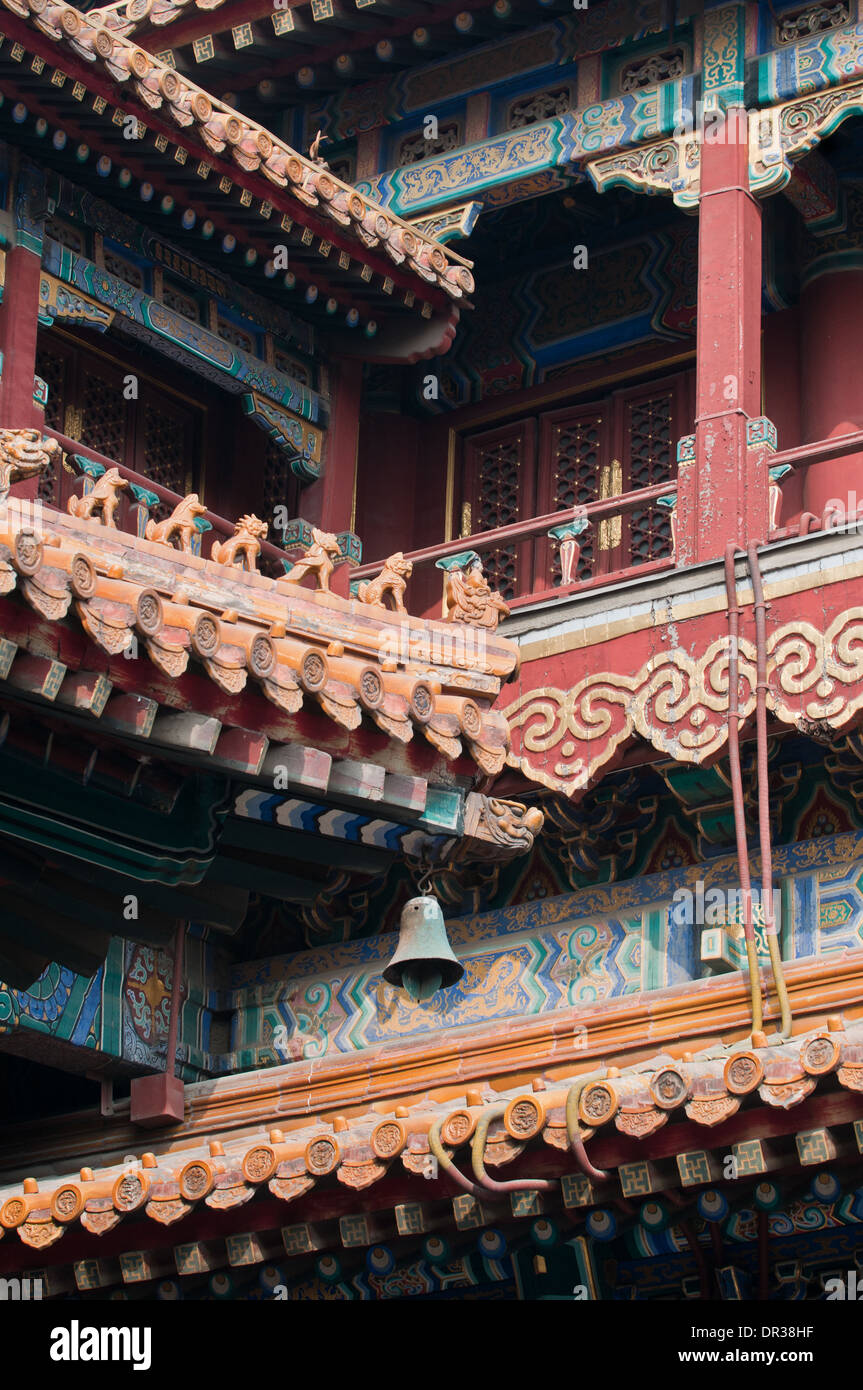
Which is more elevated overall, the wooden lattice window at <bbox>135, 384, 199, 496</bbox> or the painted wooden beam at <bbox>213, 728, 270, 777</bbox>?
the wooden lattice window at <bbox>135, 384, 199, 496</bbox>

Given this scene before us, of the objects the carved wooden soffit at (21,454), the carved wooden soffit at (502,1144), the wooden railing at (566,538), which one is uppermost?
the wooden railing at (566,538)

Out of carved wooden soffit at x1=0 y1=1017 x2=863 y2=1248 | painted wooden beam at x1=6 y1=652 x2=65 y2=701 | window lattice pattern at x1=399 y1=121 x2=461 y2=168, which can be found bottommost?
carved wooden soffit at x1=0 y1=1017 x2=863 y2=1248

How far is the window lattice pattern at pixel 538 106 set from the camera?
15.7m

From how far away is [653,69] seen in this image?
15.5 meters

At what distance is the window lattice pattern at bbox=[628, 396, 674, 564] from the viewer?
15.5 metres

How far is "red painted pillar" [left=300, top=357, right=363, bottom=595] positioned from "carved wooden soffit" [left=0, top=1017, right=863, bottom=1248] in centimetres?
486

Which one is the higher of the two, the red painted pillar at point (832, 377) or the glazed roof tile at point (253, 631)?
the red painted pillar at point (832, 377)

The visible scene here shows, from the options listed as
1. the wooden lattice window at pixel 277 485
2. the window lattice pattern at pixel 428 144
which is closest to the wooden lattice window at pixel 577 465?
the wooden lattice window at pixel 277 485

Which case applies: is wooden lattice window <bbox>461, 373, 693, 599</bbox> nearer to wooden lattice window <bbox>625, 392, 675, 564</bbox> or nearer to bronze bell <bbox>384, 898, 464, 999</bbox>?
wooden lattice window <bbox>625, 392, 675, 564</bbox>

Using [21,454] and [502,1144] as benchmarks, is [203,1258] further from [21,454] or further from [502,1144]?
[21,454]

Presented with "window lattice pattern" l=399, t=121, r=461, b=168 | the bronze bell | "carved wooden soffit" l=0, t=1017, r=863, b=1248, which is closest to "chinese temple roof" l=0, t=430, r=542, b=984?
the bronze bell

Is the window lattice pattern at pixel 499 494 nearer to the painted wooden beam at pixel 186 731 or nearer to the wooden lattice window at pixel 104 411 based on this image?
the wooden lattice window at pixel 104 411

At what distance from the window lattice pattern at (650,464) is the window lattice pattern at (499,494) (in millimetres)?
769

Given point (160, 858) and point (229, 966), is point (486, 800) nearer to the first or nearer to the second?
point (160, 858)
